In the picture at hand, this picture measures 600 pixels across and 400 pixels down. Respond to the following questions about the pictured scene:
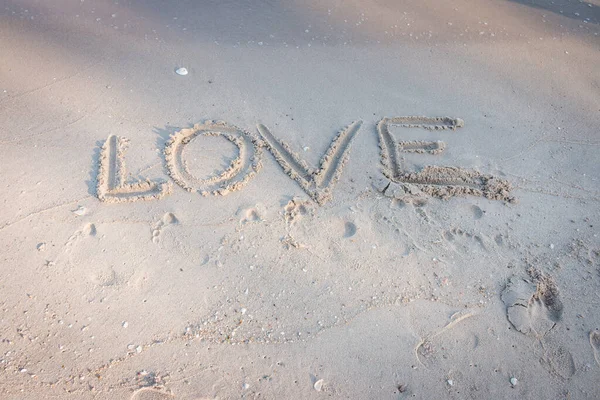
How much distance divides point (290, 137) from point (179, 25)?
6.80ft

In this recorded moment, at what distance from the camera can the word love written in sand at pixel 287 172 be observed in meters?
3.18

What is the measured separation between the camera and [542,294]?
2.80 meters

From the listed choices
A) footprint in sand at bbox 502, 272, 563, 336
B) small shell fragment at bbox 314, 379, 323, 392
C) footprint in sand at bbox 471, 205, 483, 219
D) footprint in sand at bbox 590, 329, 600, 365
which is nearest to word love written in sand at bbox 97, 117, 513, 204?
footprint in sand at bbox 471, 205, 483, 219

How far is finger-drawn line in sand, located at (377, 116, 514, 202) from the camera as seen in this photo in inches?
129

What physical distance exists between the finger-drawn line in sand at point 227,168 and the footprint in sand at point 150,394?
139 cm

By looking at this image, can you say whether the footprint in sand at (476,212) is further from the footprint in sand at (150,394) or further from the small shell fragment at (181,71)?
the small shell fragment at (181,71)

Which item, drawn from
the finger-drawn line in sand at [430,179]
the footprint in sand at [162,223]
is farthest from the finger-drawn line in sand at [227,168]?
the finger-drawn line in sand at [430,179]

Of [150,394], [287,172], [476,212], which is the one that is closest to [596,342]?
[476,212]

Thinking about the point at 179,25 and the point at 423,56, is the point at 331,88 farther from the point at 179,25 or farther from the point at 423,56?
the point at 179,25

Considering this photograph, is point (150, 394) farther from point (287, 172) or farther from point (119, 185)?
point (287, 172)

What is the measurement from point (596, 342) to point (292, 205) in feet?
7.15

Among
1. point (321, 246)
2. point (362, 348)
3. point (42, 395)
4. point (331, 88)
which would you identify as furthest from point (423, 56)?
point (42, 395)

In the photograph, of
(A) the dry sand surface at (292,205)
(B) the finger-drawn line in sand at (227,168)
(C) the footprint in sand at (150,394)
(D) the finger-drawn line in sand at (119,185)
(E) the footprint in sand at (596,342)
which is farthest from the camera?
(B) the finger-drawn line in sand at (227,168)

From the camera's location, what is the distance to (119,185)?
3148 millimetres
